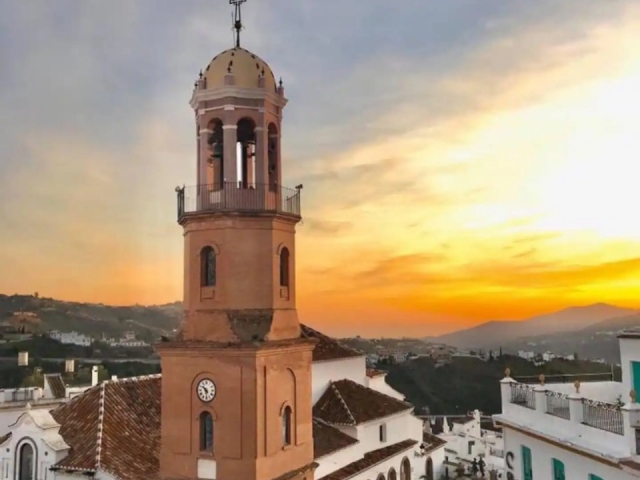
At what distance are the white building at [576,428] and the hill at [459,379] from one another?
56.4m

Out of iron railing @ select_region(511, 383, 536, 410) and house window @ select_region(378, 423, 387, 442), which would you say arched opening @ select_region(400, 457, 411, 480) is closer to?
house window @ select_region(378, 423, 387, 442)

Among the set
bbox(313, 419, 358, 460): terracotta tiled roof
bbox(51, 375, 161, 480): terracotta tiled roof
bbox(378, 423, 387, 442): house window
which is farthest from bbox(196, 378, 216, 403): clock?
bbox(378, 423, 387, 442): house window

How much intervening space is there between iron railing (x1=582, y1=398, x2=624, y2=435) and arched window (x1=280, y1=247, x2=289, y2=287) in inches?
279

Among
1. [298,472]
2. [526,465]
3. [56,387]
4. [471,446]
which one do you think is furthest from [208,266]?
[471,446]

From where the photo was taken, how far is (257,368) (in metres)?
13.9

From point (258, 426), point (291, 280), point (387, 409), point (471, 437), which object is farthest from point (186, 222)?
point (471, 437)

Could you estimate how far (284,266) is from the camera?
15.4m

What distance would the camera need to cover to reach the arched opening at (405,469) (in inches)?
1059

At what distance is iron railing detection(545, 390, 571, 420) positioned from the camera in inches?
597

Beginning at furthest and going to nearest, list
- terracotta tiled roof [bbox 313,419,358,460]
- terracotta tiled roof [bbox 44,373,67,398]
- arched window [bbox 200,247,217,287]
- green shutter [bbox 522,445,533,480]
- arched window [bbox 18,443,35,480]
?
1. terracotta tiled roof [bbox 44,373,67,398]
2. terracotta tiled roof [bbox 313,419,358,460]
3. arched window [bbox 18,443,35,480]
4. green shutter [bbox 522,445,533,480]
5. arched window [bbox 200,247,217,287]

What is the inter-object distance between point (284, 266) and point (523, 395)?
7.31m

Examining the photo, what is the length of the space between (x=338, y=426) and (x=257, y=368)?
11015 millimetres

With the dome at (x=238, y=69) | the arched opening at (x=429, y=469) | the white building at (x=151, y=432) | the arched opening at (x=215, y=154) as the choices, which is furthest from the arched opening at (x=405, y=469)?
the dome at (x=238, y=69)

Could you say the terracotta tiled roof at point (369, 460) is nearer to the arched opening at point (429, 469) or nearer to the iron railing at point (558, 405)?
the arched opening at point (429, 469)
